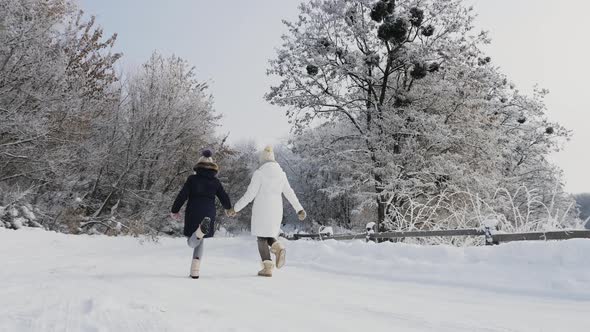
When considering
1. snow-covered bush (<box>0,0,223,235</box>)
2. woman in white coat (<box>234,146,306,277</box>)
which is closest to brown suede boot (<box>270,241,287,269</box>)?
woman in white coat (<box>234,146,306,277</box>)

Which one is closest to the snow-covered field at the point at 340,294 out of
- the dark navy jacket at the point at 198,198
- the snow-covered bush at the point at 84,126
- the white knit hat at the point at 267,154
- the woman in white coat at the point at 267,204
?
the woman in white coat at the point at 267,204

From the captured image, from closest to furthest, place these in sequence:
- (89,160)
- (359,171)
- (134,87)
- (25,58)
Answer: (25,58) → (89,160) → (359,171) → (134,87)

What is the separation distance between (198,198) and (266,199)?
1.16 metres

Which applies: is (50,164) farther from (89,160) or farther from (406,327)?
(406,327)

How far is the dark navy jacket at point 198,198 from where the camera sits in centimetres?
705

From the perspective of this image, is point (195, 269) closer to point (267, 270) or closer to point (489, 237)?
point (267, 270)

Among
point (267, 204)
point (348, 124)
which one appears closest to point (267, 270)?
point (267, 204)

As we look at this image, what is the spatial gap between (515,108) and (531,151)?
325cm

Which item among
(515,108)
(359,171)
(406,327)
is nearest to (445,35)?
(359,171)

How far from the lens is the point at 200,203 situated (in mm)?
7152

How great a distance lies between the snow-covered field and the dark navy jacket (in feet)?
2.61

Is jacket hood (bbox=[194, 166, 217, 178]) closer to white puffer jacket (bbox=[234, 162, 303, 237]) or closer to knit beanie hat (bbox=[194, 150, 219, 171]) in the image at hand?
knit beanie hat (bbox=[194, 150, 219, 171])

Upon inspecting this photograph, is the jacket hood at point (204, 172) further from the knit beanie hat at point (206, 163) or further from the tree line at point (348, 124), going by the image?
the tree line at point (348, 124)

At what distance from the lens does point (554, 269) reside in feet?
21.3
